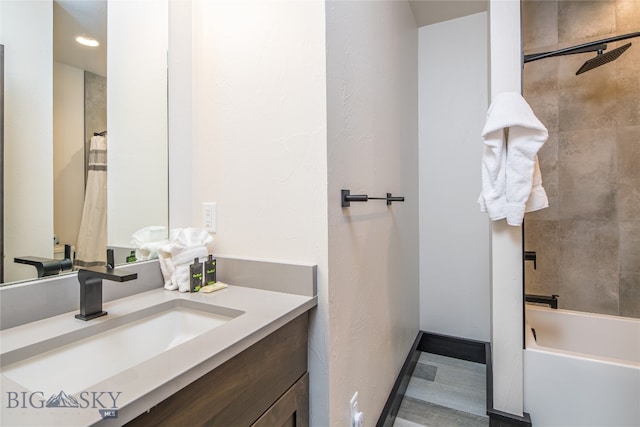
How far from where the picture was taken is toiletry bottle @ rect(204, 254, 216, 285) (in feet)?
3.47

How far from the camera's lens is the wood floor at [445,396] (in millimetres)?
1661

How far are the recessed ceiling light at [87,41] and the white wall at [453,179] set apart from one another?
215 cm

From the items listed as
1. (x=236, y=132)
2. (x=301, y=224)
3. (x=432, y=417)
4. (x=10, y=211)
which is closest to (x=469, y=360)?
(x=432, y=417)

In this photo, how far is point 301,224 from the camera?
100cm

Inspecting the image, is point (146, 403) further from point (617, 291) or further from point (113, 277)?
point (617, 291)

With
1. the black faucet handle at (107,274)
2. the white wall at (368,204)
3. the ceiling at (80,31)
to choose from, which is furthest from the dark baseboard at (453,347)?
the ceiling at (80,31)

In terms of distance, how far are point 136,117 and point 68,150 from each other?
29 centimetres

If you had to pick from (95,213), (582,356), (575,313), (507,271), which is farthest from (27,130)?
(575,313)

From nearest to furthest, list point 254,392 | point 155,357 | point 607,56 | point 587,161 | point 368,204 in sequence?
point 155,357 → point 254,392 → point 368,204 → point 607,56 → point 587,161

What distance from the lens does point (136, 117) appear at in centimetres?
111

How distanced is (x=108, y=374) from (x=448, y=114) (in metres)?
2.51

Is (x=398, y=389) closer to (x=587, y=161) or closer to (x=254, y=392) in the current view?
(x=254, y=392)

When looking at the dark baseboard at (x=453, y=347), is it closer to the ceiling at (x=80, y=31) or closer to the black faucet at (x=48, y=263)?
the black faucet at (x=48, y=263)

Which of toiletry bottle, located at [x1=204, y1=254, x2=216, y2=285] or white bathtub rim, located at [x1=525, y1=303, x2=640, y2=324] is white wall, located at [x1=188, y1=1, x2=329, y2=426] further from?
white bathtub rim, located at [x1=525, y1=303, x2=640, y2=324]
